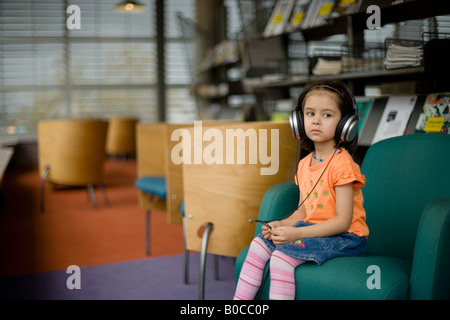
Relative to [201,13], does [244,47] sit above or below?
below

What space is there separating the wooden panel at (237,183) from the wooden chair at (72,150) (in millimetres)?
2674

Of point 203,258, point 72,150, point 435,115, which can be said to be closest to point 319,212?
point 203,258

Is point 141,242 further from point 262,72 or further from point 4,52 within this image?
point 4,52

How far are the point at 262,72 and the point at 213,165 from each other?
2.64 metres

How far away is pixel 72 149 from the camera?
4562 millimetres

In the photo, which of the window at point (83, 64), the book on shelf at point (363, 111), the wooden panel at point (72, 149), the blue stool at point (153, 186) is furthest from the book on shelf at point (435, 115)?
the window at point (83, 64)

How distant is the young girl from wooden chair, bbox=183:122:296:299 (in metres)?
0.32

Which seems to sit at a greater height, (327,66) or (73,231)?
(327,66)

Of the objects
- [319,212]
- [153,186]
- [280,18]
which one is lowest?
[153,186]

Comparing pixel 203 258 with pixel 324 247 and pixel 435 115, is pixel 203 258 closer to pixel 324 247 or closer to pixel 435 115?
pixel 324 247

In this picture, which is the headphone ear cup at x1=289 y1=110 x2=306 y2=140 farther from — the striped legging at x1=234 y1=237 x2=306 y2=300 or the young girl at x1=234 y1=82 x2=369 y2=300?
the striped legging at x1=234 y1=237 x2=306 y2=300

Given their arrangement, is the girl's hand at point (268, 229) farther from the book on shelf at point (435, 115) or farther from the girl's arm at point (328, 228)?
the book on shelf at point (435, 115)

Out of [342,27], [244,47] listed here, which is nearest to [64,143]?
[244,47]

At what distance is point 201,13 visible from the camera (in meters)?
8.85
